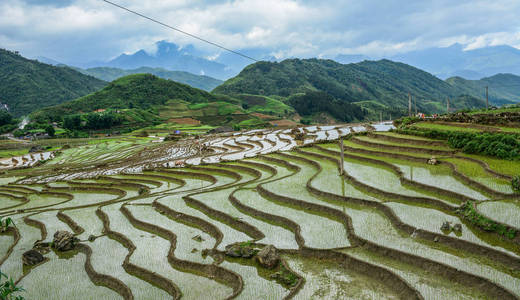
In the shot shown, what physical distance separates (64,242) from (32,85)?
128688 mm

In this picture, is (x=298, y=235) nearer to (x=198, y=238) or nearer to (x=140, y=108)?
(x=198, y=238)

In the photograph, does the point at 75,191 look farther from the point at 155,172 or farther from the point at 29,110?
the point at 29,110

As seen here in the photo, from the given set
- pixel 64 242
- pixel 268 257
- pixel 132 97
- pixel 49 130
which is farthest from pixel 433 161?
pixel 132 97

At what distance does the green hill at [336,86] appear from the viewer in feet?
456

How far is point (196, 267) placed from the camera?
31.8ft

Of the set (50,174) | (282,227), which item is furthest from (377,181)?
(50,174)

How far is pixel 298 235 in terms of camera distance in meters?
10.5

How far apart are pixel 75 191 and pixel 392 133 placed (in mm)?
23020

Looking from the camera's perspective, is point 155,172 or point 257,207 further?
point 155,172

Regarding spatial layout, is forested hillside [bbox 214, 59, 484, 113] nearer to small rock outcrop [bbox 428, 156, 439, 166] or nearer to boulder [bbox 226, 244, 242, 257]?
small rock outcrop [bbox 428, 156, 439, 166]

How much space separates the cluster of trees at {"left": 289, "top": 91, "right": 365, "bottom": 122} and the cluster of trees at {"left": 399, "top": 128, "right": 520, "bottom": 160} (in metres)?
75.2

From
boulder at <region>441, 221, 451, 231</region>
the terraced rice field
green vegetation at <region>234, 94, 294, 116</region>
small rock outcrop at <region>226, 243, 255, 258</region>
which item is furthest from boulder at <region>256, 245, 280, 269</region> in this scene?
green vegetation at <region>234, 94, 294, 116</region>

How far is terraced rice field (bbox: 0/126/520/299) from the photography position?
26.2ft

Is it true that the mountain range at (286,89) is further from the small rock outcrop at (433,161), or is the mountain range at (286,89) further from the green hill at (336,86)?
the small rock outcrop at (433,161)
